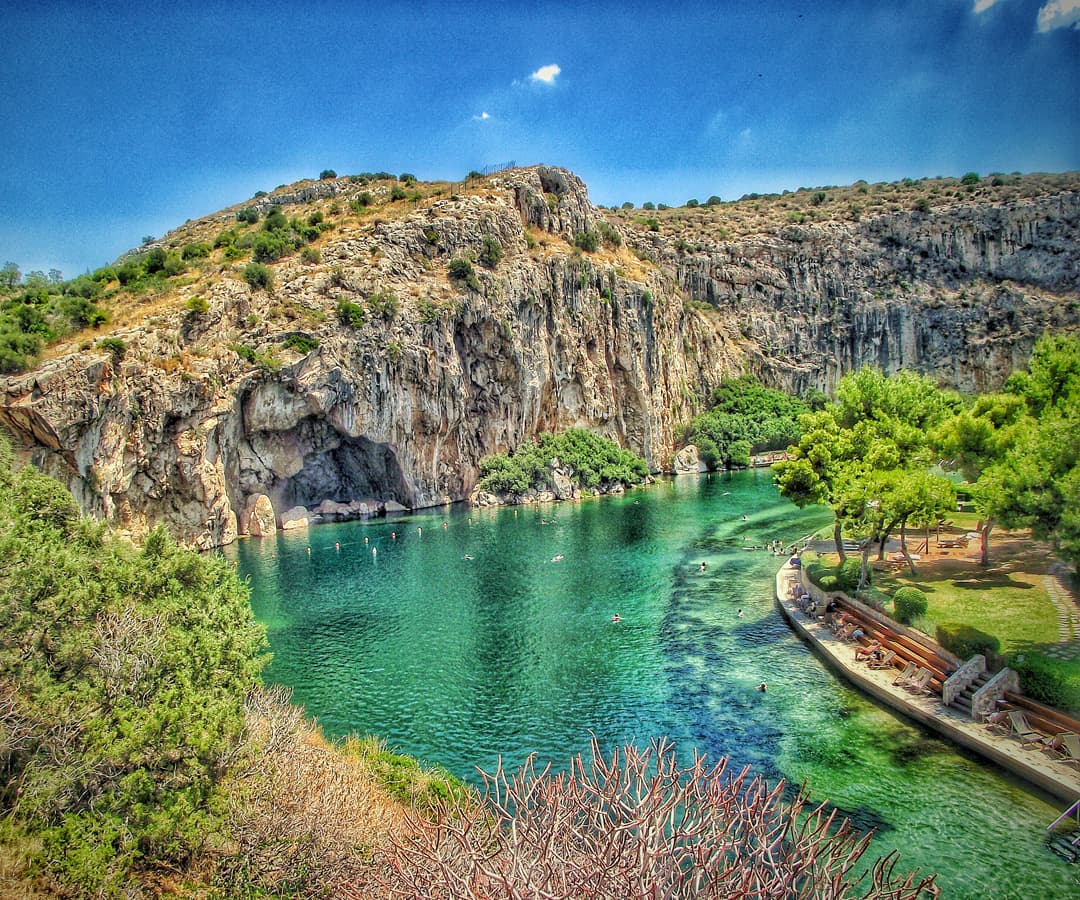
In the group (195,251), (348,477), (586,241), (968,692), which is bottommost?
(968,692)

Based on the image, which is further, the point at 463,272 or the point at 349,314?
the point at 463,272

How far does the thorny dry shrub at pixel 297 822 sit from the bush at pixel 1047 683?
15.7 m

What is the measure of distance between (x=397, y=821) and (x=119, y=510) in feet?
126

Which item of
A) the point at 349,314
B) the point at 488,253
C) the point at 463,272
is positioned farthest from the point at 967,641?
the point at 488,253

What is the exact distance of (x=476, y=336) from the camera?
2616 inches

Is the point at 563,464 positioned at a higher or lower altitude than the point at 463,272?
lower

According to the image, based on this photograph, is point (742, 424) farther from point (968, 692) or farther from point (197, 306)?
point (968, 692)

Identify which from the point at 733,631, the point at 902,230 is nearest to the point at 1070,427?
the point at 733,631

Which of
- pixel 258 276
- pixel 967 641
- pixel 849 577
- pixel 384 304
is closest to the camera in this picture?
pixel 967 641

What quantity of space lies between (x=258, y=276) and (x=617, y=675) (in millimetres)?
47893

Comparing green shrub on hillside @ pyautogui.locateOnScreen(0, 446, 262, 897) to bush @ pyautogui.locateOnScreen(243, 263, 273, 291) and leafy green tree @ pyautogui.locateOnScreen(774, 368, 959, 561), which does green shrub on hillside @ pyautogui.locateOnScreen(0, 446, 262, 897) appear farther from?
bush @ pyautogui.locateOnScreen(243, 263, 273, 291)

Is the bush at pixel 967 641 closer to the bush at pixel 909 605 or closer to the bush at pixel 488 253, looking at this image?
the bush at pixel 909 605

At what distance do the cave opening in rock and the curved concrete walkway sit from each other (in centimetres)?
4368

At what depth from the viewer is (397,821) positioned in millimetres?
11828
